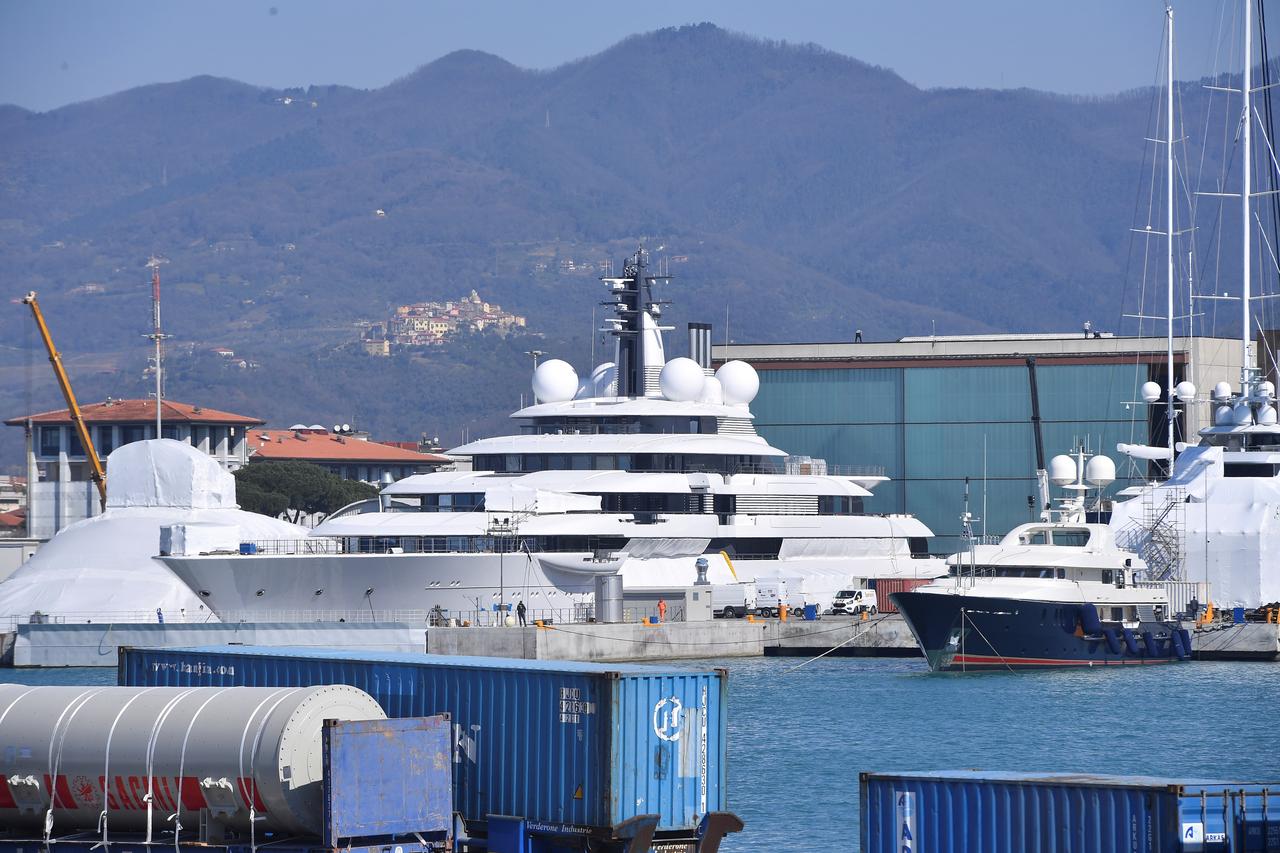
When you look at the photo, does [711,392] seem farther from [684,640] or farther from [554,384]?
[684,640]

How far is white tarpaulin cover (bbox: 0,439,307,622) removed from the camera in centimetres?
7288

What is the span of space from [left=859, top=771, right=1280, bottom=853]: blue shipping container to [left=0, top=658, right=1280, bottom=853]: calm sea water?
8495 millimetres

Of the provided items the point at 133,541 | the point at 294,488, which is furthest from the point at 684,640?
the point at 294,488

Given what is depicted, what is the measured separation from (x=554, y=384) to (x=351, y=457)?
273ft

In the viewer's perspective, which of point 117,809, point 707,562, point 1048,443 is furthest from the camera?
point 1048,443

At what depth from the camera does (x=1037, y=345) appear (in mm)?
105875

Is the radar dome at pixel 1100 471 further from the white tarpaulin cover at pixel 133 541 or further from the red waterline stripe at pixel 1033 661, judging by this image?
the white tarpaulin cover at pixel 133 541

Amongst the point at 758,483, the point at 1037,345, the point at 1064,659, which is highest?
the point at 1037,345

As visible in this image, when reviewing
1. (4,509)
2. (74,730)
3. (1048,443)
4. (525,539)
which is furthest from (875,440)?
(4,509)

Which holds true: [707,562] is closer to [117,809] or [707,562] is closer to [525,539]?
[525,539]

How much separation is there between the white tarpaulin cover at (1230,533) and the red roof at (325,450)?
95.5 meters

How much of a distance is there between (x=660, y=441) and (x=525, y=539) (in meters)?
10.3

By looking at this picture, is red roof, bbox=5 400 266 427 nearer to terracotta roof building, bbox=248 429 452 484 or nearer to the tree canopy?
the tree canopy

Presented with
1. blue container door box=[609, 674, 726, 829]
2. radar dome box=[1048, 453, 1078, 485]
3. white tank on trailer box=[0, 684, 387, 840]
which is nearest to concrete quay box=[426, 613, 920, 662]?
radar dome box=[1048, 453, 1078, 485]
